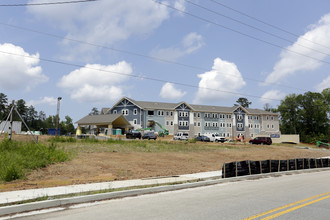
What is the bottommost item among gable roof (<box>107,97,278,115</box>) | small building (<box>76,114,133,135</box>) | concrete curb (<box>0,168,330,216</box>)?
concrete curb (<box>0,168,330,216</box>)

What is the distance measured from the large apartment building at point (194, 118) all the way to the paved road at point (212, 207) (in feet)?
180

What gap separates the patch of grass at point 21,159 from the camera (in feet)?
38.8

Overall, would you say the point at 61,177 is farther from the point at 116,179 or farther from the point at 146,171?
the point at 146,171

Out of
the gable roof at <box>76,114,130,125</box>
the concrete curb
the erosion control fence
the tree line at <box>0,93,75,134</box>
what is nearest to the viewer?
the concrete curb

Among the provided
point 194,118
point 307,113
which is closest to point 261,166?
point 194,118

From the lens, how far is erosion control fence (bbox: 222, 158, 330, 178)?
15.0m

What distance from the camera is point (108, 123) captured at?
62938 millimetres

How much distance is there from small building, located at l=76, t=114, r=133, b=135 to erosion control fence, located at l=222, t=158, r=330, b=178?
150 ft

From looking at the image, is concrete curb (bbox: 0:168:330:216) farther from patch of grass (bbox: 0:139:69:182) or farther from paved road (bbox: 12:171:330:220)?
patch of grass (bbox: 0:139:69:182)

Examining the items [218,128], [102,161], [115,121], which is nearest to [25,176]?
[102,161]

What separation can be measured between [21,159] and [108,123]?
161 ft

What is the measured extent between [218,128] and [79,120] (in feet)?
122

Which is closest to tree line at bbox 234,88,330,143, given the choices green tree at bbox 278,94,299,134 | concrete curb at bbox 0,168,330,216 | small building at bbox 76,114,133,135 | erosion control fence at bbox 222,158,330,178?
green tree at bbox 278,94,299,134

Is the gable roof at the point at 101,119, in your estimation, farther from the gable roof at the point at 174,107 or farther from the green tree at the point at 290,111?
the green tree at the point at 290,111
